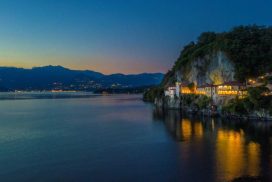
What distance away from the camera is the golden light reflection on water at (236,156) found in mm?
22925

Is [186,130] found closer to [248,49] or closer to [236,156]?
[236,156]

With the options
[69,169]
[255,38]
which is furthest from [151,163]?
[255,38]

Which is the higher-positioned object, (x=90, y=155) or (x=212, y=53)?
(x=212, y=53)

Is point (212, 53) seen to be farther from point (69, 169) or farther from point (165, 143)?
point (69, 169)

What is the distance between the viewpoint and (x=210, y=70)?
230 ft

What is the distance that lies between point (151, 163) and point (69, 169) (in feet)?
20.2

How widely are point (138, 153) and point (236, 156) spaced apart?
26.7 ft

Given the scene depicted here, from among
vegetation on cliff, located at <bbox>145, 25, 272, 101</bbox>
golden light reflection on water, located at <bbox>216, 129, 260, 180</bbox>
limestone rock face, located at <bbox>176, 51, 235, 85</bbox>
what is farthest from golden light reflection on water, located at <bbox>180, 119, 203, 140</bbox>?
limestone rock face, located at <bbox>176, 51, 235, 85</bbox>

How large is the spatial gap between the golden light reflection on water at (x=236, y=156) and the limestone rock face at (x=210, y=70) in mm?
27367

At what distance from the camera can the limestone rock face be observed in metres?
62.8

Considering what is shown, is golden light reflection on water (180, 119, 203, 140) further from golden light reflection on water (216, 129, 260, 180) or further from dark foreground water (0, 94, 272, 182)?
golden light reflection on water (216, 129, 260, 180)

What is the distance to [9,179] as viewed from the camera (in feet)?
73.4

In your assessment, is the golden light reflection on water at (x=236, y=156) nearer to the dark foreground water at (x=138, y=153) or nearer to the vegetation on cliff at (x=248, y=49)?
the dark foreground water at (x=138, y=153)

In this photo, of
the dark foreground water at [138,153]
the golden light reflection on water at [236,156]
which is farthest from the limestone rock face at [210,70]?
the golden light reflection on water at [236,156]
